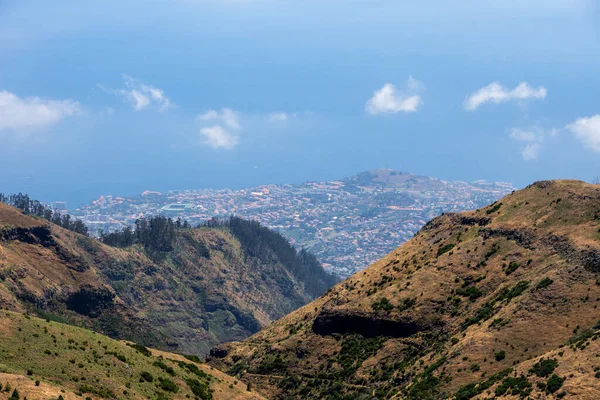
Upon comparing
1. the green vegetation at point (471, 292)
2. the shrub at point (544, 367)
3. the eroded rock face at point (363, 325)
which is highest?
the green vegetation at point (471, 292)

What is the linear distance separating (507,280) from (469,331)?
11809 millimetres

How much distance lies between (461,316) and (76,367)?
169ft

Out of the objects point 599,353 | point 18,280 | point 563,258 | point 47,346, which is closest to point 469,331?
point 563,258

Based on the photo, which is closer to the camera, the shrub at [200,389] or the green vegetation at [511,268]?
the shrub at [200,389]

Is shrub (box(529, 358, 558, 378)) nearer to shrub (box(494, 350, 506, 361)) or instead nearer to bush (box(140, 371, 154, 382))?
shrub (box(494, 350, 506, 361))

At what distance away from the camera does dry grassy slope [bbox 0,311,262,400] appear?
5862cm

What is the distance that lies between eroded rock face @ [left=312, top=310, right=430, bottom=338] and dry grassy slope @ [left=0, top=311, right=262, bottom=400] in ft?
91.1

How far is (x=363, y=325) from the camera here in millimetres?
108062

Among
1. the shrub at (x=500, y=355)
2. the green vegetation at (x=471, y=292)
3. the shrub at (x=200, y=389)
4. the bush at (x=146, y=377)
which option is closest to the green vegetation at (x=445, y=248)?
the green vegetation at (x=471, y=292)

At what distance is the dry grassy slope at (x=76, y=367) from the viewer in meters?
58.6

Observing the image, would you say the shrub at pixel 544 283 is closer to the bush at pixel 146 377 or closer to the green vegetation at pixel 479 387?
the green vegetation at pixel 479 387

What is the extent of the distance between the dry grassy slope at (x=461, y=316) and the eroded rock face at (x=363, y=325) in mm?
159

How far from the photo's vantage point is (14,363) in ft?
208

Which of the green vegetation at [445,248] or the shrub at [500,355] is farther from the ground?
the green vegetation at [445,248]
